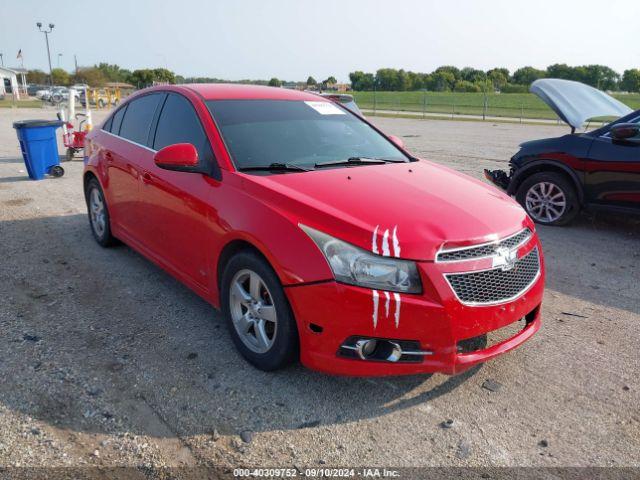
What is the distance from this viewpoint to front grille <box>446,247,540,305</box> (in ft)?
8.95

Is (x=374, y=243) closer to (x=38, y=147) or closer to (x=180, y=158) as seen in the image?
(x=180, y=158)

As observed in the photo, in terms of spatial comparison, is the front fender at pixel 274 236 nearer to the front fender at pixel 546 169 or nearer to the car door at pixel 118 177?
the car door at pixel 118 177

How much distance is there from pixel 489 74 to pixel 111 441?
11306cm

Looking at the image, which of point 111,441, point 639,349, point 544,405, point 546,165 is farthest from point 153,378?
point 546,165

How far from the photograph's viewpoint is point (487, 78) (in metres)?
96.7

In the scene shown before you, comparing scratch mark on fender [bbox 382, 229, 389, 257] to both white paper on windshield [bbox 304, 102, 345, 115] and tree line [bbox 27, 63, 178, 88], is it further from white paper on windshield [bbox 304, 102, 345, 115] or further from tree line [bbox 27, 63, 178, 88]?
tree line [bbox 27, 63, 178, 88]

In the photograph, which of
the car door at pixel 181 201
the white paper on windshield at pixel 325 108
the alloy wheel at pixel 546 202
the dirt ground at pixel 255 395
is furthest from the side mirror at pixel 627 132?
the car door at pixel 181 201

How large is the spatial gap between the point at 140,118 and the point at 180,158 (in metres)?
1.58

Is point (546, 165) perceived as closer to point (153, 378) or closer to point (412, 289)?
point (412, 289)

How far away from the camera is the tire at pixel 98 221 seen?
5371mm

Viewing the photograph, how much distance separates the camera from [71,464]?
246cm

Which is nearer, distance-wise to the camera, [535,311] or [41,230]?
[535,311]

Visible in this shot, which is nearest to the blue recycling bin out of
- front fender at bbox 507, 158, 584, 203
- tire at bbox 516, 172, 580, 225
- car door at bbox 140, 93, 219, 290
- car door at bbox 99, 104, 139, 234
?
car door at bbox 99, 104, 139, 234

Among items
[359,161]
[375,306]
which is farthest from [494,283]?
[359,161]
